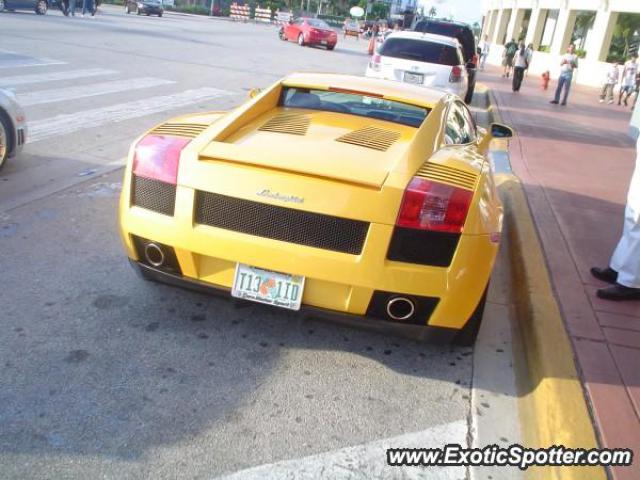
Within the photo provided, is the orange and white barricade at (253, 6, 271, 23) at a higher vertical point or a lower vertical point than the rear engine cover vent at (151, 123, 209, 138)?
higher

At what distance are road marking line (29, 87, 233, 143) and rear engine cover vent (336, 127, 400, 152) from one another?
4.93 meters

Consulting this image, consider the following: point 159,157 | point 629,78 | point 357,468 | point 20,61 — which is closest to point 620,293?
point 357,468

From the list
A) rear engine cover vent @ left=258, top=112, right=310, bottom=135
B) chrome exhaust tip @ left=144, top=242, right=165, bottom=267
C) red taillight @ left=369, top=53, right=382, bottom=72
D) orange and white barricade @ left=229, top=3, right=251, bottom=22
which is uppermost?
orange and white barricade @ left=229, top=3, right=251, bottom=22

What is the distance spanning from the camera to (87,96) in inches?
396

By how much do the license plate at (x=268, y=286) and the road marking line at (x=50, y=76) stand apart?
8792 millimetres

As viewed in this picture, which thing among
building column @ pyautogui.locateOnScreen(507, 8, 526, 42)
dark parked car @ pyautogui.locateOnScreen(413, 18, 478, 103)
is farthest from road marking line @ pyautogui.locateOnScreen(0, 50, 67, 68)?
building column @ pyautogui.locateOnScreen(507, 8, 526, 42)

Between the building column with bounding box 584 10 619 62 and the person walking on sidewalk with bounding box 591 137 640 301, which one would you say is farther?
the building column with bounding box 584 10 619 62

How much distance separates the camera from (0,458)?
2297 millimetres

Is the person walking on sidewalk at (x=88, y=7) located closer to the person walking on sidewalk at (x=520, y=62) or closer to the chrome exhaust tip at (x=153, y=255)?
the person walking on sidewalk at (x=520, y=62)

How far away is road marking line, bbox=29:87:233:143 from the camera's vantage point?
25.0 feet

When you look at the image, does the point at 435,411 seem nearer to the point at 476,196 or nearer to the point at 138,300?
the point at 476,196

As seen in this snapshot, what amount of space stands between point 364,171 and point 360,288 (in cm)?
56

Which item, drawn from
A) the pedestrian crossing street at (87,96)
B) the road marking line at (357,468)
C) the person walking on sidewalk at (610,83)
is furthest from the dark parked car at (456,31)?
the road marking line at (357,468)

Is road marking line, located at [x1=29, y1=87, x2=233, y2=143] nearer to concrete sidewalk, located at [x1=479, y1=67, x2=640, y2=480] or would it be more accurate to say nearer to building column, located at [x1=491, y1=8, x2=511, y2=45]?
concrete sidewalk, located at [x1=479, y1=67, x2=640, y2=480]
